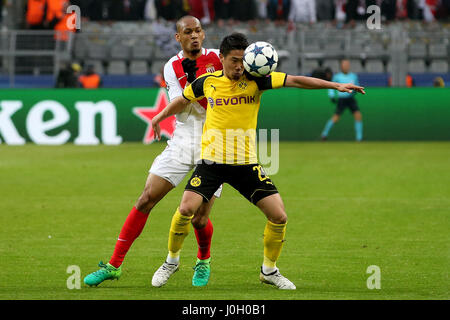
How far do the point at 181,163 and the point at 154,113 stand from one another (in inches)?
583

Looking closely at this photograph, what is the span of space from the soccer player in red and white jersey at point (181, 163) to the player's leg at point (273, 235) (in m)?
0.58

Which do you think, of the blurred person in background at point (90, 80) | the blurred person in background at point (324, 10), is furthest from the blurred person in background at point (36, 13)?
the blurred person in background at point (324, 10)

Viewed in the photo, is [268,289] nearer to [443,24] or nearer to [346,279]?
[346,279]

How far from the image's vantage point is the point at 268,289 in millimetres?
7391

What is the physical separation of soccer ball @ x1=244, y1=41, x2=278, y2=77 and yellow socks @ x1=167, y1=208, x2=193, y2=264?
4.47 feet

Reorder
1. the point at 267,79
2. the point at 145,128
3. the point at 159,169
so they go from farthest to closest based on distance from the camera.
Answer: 1. the point at 145,128
2. the point at 159,169
3. the point at 267,79

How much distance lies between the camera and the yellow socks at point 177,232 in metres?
7.54

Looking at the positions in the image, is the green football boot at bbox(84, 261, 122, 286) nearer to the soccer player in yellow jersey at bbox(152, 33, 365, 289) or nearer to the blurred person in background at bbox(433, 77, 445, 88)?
the soccer player in yellow jersey at bbox(152, 33, 365, 289)

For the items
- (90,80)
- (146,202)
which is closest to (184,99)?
(146,202)

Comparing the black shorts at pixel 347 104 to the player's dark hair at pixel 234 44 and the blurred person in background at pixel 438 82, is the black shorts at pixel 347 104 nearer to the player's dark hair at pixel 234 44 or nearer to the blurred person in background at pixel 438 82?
the blurred person in background at pixel 438 82

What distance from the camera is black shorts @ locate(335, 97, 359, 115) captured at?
73.7ft

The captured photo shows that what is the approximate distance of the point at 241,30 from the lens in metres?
24.8

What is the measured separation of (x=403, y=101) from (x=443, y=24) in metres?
3.89

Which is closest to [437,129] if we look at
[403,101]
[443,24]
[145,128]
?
[403,101]
